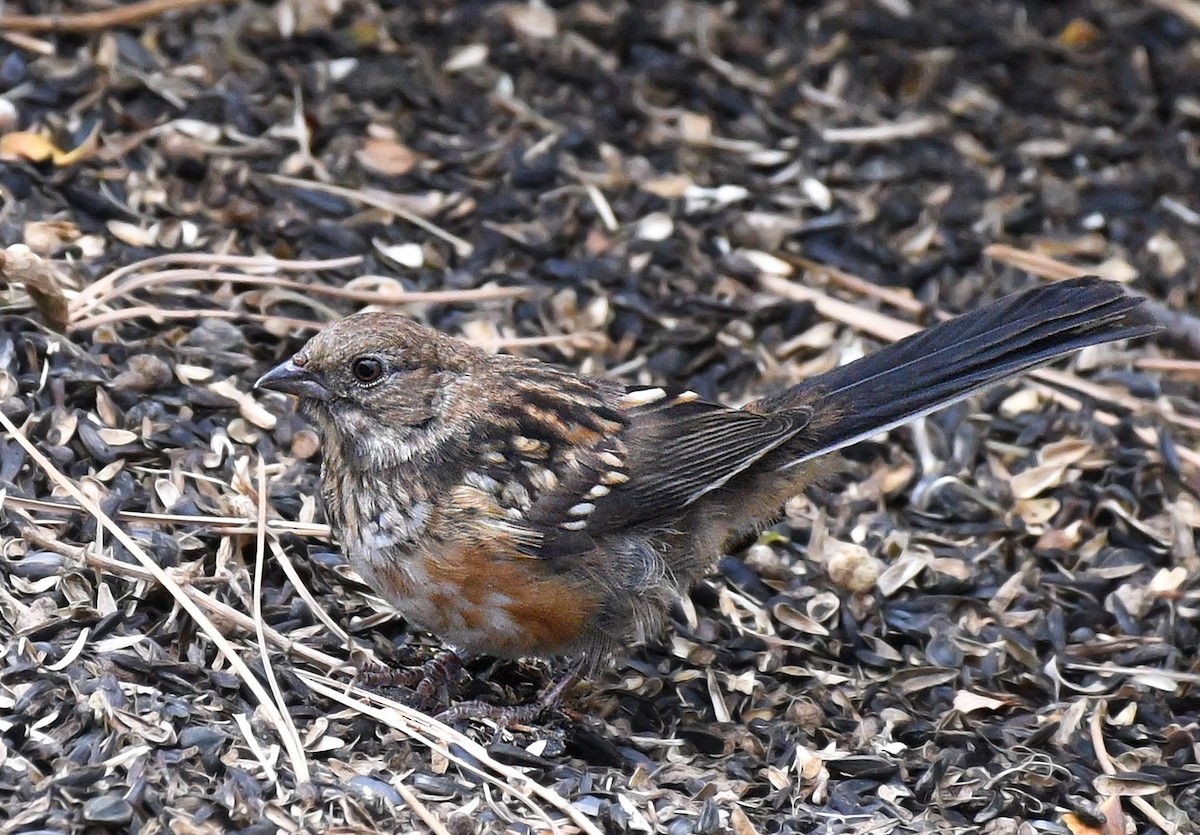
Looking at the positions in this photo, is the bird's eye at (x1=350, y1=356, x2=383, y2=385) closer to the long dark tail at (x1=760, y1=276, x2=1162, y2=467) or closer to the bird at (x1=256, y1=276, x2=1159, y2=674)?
the bird at (x1=256, y1=276, x2=1159, y2=674)

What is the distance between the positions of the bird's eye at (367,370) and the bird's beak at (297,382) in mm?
95

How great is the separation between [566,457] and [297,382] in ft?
2.50

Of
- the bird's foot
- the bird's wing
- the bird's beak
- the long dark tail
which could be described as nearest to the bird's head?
the bird's beak

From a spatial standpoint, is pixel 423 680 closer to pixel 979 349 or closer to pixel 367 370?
pixel 367 370

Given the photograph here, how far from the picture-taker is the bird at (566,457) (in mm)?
4332

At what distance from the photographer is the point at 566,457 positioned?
4.54 meters

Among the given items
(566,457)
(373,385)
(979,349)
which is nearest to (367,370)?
(373,385)

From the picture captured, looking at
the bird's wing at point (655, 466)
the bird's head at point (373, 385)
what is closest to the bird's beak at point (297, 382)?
the bird's head at point (373, 385)

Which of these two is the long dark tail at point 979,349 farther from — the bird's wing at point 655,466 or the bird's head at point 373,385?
the bird's head at point 373,385

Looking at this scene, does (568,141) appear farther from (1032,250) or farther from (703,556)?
(703,556)

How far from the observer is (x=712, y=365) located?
19.8 feet

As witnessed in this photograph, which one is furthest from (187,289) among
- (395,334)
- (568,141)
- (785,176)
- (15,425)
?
(785,176)

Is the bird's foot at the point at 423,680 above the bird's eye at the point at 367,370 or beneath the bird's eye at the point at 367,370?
beneath

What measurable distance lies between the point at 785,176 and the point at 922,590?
2.22 metres
